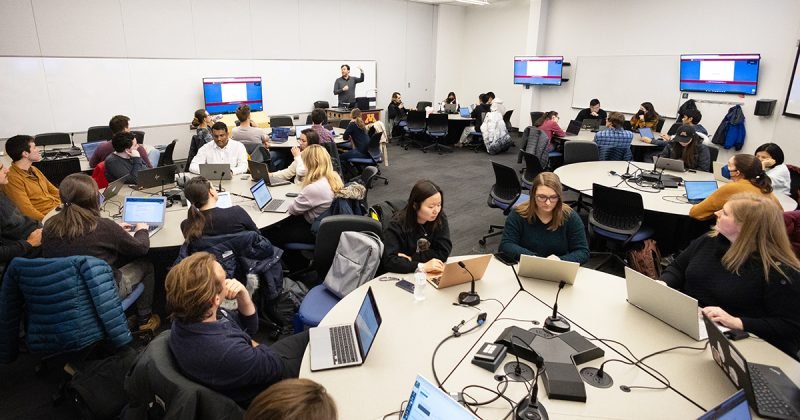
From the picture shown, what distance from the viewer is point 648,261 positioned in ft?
12.5

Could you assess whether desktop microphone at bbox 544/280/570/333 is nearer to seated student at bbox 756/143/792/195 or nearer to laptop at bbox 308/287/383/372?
laptop at bbox 308/287/383/372

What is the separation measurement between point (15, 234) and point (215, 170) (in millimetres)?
1756

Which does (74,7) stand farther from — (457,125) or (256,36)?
(457,125)

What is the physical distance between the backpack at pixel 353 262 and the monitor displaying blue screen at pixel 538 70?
9873 millimetres

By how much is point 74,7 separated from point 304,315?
24.0 feet

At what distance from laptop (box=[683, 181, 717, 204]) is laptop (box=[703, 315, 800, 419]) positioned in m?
2.82

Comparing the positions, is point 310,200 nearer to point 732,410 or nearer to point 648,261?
point 648,261

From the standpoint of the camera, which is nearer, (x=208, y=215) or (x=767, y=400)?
(x=767, y=400)

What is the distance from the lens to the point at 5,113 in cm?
689

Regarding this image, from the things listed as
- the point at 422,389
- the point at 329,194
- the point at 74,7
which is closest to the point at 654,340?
the point at 422,389

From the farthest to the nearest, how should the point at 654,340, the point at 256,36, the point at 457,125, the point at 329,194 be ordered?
the point at 457,125 < the point at 256,36 < the point at 329,194 < the point at 654,340

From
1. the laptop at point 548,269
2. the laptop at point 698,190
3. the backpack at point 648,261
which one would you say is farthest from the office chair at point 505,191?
the laptop at point 548,269

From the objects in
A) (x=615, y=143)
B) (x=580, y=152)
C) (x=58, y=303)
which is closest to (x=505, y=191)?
(x=580, y=152)

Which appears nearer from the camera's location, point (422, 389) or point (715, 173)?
point (422, 389)
